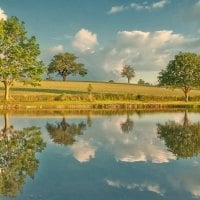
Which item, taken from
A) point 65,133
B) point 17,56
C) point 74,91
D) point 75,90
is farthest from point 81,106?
point 65,133

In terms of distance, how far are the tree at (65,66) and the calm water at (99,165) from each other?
500 ft

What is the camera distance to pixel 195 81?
12750 cm

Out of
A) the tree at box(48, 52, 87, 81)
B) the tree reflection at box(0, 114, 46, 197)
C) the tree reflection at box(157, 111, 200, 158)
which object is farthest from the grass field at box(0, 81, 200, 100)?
the tree reflection at box(0, 114, 46, 197)

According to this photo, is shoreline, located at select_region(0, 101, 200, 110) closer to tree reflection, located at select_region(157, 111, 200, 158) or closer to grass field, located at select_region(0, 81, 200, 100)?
grass field, located at select_region(0, 81, 200, 100)

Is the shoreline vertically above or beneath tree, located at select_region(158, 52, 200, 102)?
beneath

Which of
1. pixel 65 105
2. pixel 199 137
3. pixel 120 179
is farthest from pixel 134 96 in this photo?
pixel 120 179

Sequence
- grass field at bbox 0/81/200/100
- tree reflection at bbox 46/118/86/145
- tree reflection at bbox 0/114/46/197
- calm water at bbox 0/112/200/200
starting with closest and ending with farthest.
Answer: calm water at bbox 0/112/200/200 → tree reflection at bbox 0/114/46/197 → tree reflection at bbox 46/118/86/145 → grass field at bbox 0/81/200/100

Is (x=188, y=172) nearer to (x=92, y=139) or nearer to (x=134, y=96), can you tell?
(x=92, y=139)

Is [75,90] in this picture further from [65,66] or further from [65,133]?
[65,133]

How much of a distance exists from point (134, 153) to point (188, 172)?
694 cm

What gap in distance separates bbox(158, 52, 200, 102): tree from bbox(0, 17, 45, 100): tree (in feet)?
153

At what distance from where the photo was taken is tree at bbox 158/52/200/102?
128 m

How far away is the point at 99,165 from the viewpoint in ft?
81.2

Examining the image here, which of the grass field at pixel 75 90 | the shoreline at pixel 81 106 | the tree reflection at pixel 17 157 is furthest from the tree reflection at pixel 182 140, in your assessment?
the grass field at pixel 75 90
